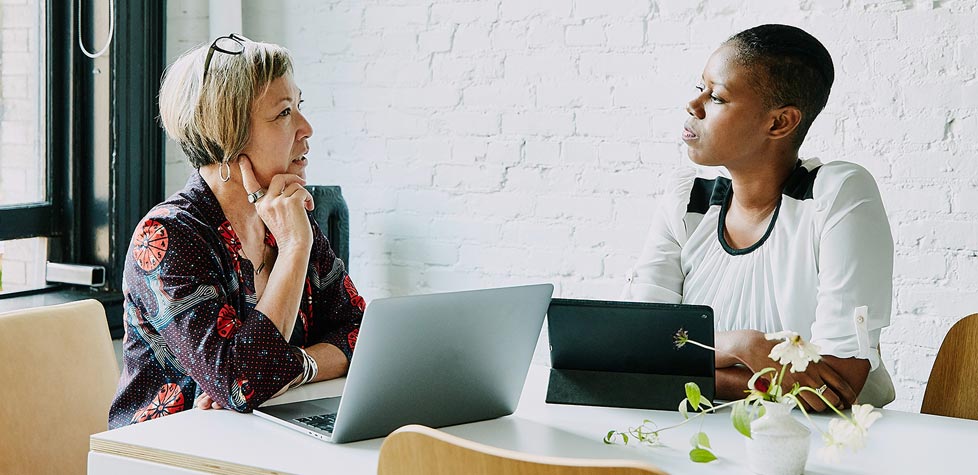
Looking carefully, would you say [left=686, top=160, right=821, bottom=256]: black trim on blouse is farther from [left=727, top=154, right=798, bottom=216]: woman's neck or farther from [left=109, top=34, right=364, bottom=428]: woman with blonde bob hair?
[left=109, top=34, right=364, bottom=428]: woman with blonde bob hair

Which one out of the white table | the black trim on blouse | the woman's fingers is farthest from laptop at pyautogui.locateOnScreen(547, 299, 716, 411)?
the woman's fingers

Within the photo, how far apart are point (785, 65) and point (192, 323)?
3.98ft

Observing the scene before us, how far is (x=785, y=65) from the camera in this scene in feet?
6.79

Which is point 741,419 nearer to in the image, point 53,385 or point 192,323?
point 192,323

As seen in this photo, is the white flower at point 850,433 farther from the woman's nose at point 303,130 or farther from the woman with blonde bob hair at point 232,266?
the woman's nose at point 303,130

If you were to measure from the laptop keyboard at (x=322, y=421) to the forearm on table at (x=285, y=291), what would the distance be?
247 mm

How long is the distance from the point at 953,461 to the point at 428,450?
779 mm

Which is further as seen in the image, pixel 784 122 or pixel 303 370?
pixel 784 122

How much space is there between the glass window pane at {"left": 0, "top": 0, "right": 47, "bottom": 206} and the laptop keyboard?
66.8 inches

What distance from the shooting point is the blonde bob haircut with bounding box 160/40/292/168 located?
196 cm

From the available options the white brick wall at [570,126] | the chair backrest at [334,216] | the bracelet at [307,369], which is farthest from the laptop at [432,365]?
the chair backrest at [334,216]

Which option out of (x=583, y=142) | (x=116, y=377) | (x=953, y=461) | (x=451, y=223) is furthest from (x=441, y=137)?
(x=953, y=461)

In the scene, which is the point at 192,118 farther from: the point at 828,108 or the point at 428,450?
the point at 828,108

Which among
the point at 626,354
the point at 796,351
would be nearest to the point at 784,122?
the point at 626,354
